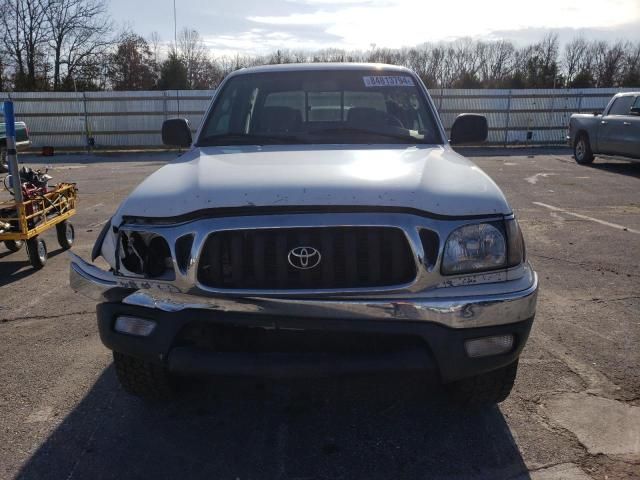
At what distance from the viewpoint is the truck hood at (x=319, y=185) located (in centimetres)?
242

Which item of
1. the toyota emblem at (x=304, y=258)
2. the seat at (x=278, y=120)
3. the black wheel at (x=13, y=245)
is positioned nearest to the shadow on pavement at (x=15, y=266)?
the black wheel at (x=13, y=245)

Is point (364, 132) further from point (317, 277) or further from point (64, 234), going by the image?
point (64, 234)

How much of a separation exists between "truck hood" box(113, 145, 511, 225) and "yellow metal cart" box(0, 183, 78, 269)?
3174 millimetres

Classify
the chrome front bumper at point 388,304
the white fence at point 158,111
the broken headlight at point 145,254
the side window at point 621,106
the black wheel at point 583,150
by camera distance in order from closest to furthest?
the chrome front bumper at point 388,304 → the broken headlight at point 145,254 → the side window at point 621,106 → the black wheel at point 583,150 → the white fence at point 158,111

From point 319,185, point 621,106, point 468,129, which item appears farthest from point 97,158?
point 319,185

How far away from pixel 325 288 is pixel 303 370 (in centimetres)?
36

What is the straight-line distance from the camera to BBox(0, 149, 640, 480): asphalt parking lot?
2.50 meters

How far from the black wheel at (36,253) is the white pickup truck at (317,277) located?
3442mm

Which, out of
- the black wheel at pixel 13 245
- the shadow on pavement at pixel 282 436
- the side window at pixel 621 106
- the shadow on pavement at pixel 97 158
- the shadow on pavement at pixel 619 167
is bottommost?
the shadow on pavement at pixel 282 436

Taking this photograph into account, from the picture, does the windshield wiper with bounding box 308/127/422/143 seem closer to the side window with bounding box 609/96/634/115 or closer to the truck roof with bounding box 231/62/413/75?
the truck roof with bounding box 231/62/413/75

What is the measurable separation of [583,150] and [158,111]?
1609 centimetres

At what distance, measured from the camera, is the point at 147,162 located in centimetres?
1853

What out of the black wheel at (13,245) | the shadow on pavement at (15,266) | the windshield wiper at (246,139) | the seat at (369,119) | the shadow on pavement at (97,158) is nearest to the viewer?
the windshield wiper at (246,139)

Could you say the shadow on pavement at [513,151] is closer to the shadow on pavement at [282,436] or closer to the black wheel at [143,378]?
the shadow on pavement at [282,436]
